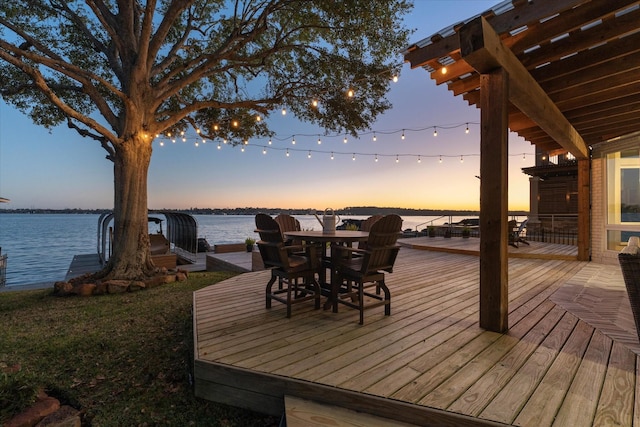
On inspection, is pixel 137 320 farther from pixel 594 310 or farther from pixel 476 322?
pixel 594 310

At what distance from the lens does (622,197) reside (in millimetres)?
5766

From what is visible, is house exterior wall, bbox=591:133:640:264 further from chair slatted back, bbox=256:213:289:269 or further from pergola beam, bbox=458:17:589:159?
chair slatted back, bbox=256:213:289:269

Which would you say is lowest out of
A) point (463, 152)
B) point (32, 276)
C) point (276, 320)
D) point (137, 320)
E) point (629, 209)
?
point (32, 276)

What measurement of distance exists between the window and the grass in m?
7.46

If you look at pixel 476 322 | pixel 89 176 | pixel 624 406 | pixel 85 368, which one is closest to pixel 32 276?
pixel 85 368

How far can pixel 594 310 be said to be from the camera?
3062 millimetres

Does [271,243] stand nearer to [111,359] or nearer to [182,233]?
[111,359]

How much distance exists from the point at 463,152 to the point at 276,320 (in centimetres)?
1219

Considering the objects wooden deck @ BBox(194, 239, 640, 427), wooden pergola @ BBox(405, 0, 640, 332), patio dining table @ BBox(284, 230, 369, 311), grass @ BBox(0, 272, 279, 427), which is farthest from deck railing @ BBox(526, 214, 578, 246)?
grass @ BBox(0, 272, 279, 427)

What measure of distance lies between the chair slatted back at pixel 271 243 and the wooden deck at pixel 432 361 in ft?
1.85

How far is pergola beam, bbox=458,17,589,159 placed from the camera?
87.7 inches

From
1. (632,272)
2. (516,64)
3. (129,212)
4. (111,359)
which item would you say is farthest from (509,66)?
(129,212)

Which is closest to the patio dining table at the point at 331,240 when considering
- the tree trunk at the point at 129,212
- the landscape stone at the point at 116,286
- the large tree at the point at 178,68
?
the large tree at the point at 178,68

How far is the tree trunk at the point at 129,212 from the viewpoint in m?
5.32
